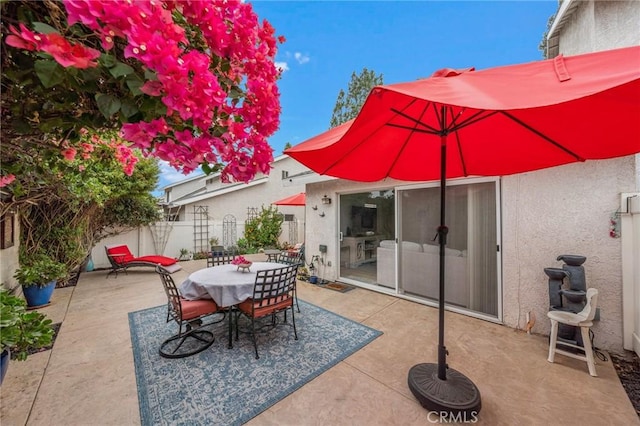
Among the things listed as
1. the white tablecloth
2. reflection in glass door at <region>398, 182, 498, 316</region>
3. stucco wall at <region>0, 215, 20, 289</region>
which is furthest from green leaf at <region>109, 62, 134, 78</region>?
stucco wall at <region>0, 215, 20, 289</region>

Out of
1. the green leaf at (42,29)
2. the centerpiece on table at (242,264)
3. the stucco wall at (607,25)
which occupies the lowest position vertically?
the centerpiece on table at (242,264)

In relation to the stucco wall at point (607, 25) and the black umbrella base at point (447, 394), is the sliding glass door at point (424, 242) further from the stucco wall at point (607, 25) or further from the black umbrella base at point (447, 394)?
the stucco wall at point (607, 25)

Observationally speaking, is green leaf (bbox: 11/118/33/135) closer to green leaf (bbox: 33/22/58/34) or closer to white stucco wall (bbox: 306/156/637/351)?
green leaf (bbox: 33/22/58/34)

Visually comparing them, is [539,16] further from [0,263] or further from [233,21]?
[0,263]

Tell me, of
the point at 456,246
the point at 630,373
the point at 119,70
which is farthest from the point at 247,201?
the point at 630,373

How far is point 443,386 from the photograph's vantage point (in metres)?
2.38

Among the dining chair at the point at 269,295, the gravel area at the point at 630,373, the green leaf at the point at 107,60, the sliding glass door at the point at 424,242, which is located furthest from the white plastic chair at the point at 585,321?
the green leaf at the point at 107,60

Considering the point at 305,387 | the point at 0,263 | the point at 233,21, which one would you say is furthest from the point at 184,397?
the point at 0,263

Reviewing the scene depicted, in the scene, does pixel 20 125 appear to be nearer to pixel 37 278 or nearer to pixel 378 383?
pixel 378 383

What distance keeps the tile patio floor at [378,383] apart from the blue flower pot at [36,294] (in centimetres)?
114

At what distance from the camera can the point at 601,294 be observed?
318 centimetres

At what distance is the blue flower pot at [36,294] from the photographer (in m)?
4.64

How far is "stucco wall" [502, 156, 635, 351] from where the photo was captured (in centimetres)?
312

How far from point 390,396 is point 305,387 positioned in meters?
0.88
